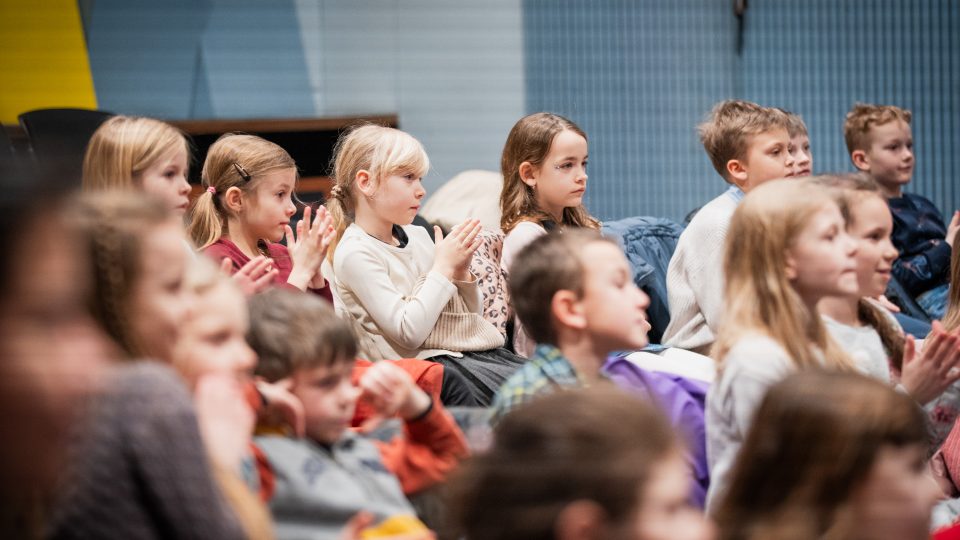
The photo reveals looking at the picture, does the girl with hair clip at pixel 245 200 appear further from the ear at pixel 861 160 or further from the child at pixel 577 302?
the ear at pixel 861 160

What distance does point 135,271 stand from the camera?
44.1 inches

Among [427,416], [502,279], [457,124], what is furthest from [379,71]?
[427,416]

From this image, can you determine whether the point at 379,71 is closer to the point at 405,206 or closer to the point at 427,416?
the point at 405,206

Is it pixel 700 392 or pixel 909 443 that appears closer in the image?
pixel 909 443

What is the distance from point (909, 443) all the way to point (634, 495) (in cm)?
41

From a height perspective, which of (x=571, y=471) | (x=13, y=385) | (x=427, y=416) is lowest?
(x=427, y=416)

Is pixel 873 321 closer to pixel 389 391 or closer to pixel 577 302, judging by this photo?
pixel 577 302

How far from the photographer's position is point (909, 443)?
123 centimetres

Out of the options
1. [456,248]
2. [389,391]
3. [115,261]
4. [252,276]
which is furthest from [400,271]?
[115,261]

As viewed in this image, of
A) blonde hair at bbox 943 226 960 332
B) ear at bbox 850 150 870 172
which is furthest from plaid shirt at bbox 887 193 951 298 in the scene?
blonde hair at bbox 943 226 960 332

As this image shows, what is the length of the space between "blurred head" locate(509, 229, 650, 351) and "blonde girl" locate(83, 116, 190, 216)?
77 cm

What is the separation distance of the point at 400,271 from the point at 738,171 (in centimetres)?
99

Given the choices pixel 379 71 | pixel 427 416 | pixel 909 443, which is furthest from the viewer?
pixel 379 71

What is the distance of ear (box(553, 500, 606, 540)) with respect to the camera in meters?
0.98
